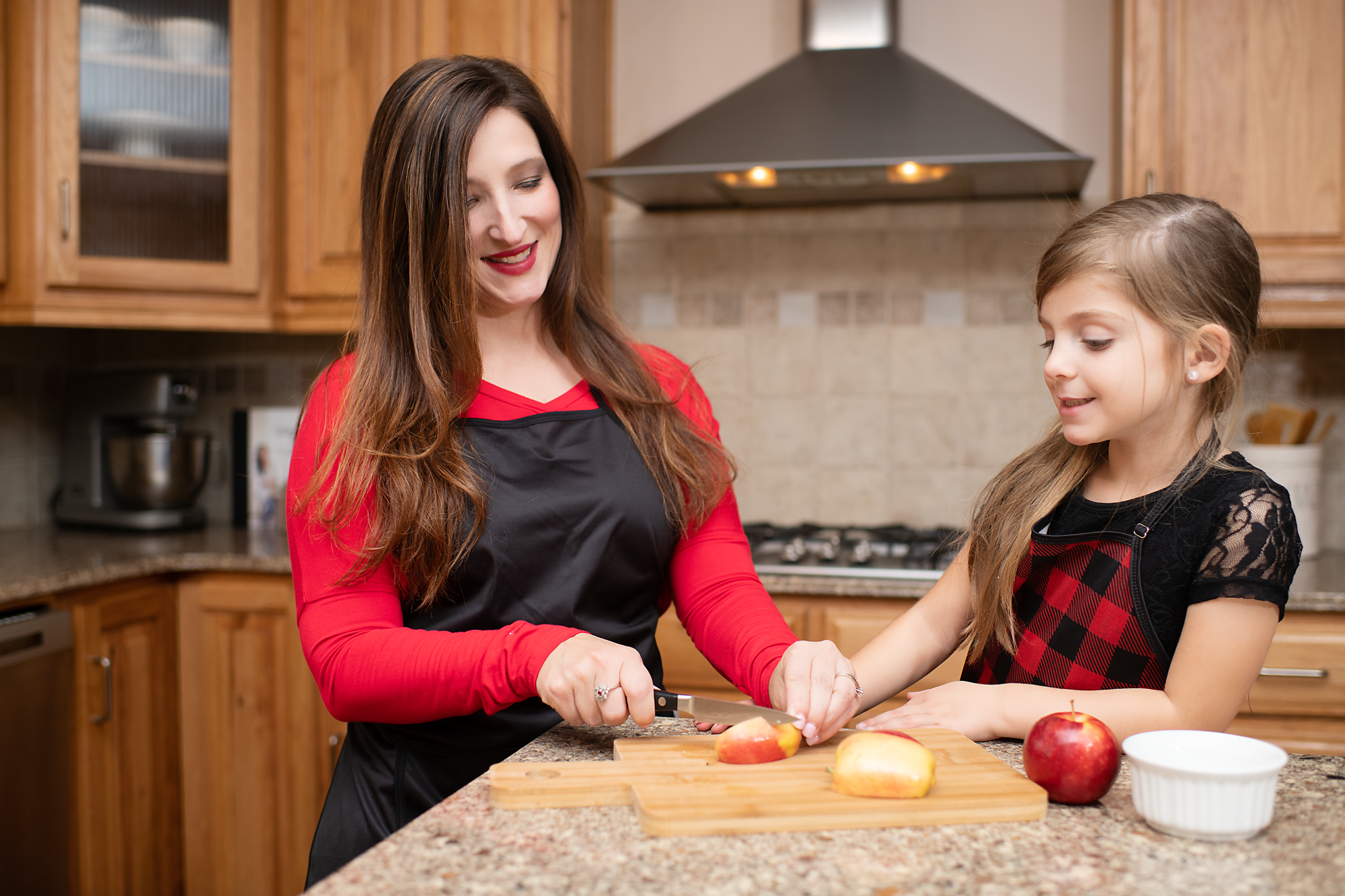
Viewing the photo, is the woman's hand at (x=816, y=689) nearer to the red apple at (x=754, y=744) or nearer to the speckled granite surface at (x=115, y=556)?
the red apple at (x=754, y=744)

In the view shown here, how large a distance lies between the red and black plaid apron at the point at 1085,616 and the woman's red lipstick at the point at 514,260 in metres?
0.61

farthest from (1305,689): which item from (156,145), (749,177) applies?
(156,145)

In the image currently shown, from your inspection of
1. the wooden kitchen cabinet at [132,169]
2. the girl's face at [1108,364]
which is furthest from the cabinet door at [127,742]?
the girl's face at [1108,364]

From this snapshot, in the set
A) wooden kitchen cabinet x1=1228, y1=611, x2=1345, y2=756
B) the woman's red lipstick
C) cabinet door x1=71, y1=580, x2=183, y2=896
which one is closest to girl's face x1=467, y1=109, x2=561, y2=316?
the woman's red lipstick

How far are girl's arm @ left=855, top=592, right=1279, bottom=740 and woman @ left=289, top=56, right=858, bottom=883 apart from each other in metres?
0.12

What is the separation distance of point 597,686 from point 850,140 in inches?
60.6

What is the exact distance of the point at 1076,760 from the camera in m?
0.76

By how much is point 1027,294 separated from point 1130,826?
1839mm

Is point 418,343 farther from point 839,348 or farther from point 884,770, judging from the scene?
point 839,348

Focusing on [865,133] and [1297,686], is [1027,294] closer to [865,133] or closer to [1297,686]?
[865,133]

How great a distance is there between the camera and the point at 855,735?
0.81 metres

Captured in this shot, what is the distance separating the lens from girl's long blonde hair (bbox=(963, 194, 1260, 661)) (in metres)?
1.01

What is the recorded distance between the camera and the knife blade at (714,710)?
0.90 metres

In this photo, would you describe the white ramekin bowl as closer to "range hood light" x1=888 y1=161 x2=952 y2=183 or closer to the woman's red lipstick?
the woman's red lipstick
